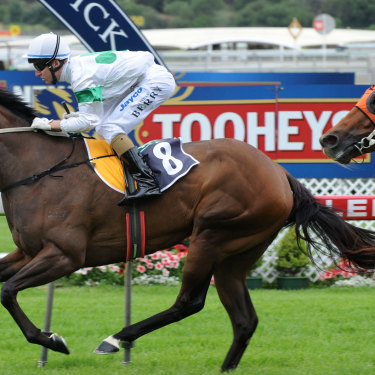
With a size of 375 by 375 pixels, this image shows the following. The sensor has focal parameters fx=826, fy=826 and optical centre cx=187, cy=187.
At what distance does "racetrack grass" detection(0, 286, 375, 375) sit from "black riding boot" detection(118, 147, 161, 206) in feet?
3.61

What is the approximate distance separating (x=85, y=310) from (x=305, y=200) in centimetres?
236

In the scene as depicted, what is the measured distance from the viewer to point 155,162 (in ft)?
16.6

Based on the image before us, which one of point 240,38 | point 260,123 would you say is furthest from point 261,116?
point 240,38

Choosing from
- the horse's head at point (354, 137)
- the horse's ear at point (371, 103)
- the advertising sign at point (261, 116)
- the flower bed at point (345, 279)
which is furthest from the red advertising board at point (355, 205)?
the advertising sign at point (261, 116)

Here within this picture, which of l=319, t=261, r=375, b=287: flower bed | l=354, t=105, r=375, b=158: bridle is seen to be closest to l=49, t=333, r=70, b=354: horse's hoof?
l=354, t=105, r=375, b=158: bridle

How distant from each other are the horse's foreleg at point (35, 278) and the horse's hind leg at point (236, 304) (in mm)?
1004

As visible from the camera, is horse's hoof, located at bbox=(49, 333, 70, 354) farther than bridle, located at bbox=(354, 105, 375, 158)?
No

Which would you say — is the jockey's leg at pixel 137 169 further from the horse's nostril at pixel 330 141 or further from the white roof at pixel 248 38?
the white roof at pixel 248 38

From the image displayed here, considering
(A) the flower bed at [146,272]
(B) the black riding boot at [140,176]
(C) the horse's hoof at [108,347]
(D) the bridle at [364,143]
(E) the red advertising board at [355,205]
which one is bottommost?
(A) the flower bed at [146,272]

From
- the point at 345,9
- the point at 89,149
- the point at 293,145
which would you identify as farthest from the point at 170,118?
the point at 345,9

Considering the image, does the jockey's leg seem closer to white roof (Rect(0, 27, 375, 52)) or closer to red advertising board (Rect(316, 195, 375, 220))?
red advertising board (Rect(316, 195, 375, 220))

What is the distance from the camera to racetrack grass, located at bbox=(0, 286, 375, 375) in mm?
5219

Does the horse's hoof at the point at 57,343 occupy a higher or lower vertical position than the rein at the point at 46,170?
lower

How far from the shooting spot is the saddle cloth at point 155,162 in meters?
4.99
